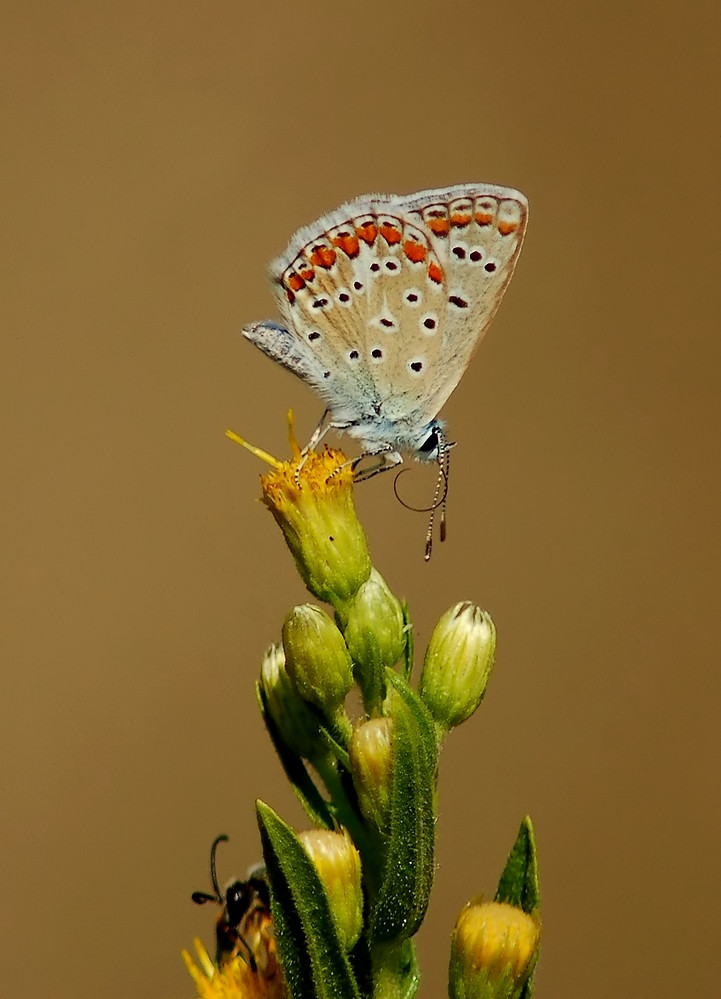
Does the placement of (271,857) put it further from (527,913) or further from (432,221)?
(432,221)

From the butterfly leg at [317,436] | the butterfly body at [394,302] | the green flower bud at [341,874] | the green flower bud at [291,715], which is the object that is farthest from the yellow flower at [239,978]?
the butterfly body at [394,302]

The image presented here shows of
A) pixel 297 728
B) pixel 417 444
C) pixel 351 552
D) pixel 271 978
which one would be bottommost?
pixel 271 978

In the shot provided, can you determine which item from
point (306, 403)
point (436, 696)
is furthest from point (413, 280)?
point (306, 403)

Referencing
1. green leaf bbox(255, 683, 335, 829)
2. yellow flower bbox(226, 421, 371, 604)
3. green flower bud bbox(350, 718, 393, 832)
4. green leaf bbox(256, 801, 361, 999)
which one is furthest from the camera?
yellow flower bbox(226, 421, 371, 604)

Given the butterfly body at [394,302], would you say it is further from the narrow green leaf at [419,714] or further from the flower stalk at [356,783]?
the narrow green leaf at [419,714]

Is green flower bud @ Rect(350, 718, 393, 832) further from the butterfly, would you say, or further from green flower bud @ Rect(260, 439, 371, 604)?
the butterfly

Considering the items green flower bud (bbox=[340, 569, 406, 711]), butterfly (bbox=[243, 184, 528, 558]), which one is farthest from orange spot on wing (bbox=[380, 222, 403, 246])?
green flower bud (bbox=[340, 569, 406, 711])
